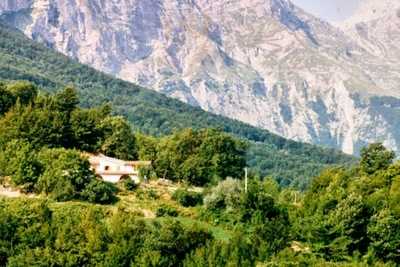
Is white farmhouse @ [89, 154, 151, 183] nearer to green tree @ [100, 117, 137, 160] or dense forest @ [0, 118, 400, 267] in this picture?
green tree @ [100, 117, 137, 160]

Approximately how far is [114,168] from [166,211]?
24.9 m

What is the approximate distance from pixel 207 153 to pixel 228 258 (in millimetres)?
50395

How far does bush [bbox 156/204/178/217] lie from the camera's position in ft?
355

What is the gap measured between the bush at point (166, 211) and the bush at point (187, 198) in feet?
17.0

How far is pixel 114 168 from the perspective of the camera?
131 metres

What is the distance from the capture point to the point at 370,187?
11419cm

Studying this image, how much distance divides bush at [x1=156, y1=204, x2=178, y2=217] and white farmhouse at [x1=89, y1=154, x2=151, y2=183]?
16.7 meters

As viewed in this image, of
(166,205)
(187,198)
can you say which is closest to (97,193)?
(166,205)

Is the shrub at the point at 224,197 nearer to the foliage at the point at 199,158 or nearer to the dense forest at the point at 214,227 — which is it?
the dense forest at the point at 214,227

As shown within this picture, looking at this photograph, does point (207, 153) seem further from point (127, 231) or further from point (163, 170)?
point (127, 231)

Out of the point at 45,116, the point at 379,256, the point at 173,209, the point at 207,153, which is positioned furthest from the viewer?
the point at 207,153

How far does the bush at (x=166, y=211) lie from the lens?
355 feet

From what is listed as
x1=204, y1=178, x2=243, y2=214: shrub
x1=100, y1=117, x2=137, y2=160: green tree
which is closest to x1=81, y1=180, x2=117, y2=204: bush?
x1=204, y1=178, x2=243, y2=214: shrub

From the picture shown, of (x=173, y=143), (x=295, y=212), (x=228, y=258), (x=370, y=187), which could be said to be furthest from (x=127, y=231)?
(x=173, y=143)
